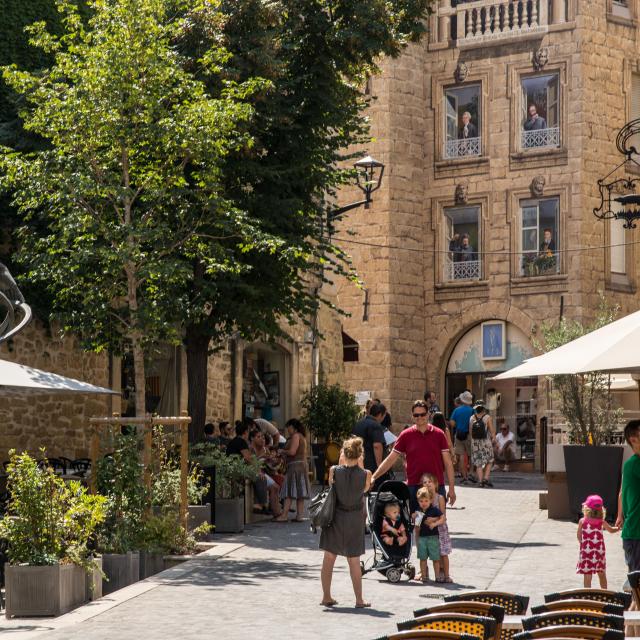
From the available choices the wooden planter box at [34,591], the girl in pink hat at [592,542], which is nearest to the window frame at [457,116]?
the girl in pink hat at [592,542]

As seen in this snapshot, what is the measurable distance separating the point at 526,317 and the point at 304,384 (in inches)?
297

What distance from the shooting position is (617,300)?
119 feet

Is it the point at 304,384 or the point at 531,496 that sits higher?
the point at 304,384

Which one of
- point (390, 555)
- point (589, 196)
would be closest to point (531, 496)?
point (390, 555)

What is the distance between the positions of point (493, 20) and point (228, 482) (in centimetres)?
2114

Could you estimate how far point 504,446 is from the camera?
35406mm

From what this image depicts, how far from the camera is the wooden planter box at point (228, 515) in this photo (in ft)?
60.8

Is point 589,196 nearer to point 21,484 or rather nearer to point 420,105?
point 420,105

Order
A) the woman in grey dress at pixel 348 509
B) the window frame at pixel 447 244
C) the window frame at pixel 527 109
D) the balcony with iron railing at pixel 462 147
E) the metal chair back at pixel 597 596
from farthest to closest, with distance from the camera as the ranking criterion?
the balcony with iron railing at pixel 462 147 < the window frame at pixel 447 244 < the window frame at pixel 527 109 < the woman in grey dress at pixel 348 509 < the metal chair back at pixel 597 596

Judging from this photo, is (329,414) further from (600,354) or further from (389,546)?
(600,354)

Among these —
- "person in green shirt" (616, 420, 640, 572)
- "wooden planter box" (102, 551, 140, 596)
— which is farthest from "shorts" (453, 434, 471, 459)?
"person in green shirt" (616, 420, 640, 572)

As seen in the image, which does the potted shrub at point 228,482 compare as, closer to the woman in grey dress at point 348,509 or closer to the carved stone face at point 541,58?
the woman in grey dress at point 348,509

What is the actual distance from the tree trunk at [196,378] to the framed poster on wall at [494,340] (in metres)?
15.7

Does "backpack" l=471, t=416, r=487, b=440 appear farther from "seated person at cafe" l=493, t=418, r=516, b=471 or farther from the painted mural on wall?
the painted mural on wall
